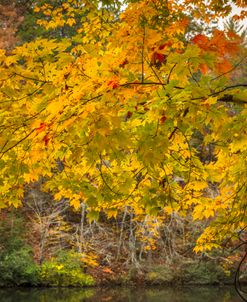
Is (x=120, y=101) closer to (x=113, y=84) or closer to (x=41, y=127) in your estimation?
(x=113, y=84)

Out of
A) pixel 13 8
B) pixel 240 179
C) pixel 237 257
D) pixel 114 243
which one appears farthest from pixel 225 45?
pixel 13 8

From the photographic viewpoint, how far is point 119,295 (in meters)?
12.2

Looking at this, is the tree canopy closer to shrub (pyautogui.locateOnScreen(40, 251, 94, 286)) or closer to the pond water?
the pond water

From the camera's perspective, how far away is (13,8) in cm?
1605

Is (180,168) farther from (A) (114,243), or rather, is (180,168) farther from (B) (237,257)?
(B) (237,257)

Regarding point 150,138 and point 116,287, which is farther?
point 116,287

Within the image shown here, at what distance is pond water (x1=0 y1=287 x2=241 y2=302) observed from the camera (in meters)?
11.2

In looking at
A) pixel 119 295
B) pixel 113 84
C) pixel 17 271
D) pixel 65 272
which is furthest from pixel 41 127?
pixel 65 272

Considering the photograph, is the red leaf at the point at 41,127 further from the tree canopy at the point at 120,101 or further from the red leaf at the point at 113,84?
the red leaf at the point at 113,84

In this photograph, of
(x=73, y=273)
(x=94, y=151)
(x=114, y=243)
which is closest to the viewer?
(x=94, y=151)

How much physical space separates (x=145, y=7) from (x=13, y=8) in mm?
13050

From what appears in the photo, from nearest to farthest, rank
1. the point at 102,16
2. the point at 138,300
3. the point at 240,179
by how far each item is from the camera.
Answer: the point at 240,179
the point at 102,16
the point at 138,300

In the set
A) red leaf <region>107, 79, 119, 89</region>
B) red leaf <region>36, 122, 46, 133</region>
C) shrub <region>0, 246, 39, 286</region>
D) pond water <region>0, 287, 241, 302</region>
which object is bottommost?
pond water <region>0, 287, 241, 302</region>

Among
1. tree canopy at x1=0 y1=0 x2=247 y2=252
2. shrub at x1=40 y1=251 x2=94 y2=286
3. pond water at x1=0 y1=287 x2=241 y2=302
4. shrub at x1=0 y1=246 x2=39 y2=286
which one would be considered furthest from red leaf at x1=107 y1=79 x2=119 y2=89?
shrub at x1=40 y1=251 x2=94 y2=286
